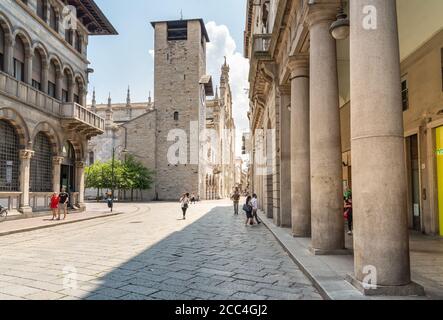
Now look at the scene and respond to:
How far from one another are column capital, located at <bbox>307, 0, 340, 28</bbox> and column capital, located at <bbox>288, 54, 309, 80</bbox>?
220cm

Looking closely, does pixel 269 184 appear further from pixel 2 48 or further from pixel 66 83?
pixel 66 83

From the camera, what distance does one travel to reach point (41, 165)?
19.7m

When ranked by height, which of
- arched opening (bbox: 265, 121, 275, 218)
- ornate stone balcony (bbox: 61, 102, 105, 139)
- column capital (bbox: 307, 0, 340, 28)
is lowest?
arched opening (bbox: 265, 121, 275, 218)

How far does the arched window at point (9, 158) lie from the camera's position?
53.5 ft

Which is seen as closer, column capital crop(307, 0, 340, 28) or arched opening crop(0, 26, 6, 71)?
column capital crop(307, 0, 340, 28)

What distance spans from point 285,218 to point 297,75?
526 cm

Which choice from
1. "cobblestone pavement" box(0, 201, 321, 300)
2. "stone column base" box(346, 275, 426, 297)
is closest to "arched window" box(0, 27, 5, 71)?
"cobblestone pavement" box(0, 201, 321, 300)

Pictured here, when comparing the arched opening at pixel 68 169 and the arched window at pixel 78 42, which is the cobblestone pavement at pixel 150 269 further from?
the arched window at pixel 78 42

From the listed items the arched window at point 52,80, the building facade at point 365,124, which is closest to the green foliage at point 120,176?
the arched window at point 52,80

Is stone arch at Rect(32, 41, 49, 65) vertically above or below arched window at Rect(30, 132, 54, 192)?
above

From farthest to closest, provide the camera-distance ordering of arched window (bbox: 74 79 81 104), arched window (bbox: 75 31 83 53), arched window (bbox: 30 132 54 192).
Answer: arched window (bbox: 75 31 83 53), arched window (bbox: 74 79 81 104), arched window (bbox: 30 132 54 192)

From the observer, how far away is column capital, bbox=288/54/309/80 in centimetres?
940

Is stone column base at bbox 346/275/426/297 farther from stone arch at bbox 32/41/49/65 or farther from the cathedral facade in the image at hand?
the cathedral facade

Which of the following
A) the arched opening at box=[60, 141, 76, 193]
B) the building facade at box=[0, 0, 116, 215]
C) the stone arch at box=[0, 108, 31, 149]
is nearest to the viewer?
the stone arch at box=[0, 108, 31, 149]
